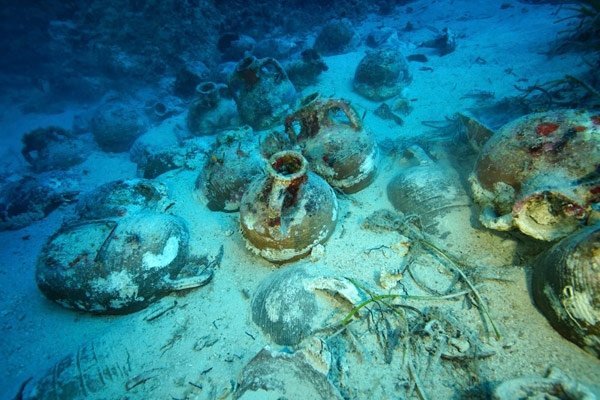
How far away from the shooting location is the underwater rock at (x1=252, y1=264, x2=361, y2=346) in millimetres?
2369

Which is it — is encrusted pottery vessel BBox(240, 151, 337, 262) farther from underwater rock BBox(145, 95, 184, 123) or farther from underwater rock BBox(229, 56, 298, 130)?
underwater rock BBox(145, 95, 184, 123)

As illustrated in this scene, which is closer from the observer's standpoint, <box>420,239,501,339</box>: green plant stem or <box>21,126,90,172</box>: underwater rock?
<box>420,239,501,339</box>: green plant stem

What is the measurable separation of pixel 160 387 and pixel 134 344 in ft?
1.96

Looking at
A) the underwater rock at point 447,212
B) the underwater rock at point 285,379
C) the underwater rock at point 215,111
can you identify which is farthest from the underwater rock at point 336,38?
the underwater rock at point 285,379

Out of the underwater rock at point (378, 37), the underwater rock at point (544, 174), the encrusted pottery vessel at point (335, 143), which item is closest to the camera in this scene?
the underwater rock at point (544, 174)

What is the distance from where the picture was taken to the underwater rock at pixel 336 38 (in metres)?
9.58

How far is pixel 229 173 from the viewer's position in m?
4.01

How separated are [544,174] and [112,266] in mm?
4171

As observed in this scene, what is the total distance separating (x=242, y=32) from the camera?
11.1 meters

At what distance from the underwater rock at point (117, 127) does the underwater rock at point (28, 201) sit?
234 cm

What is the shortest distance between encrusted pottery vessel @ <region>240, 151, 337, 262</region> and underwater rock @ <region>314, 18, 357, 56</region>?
8.42 meters

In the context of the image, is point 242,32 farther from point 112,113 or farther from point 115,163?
point 115,163

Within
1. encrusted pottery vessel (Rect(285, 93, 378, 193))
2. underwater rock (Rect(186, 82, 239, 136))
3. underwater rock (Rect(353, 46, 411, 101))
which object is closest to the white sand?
encrusted pottery vessel (Rect(285, 93, 378, 193))

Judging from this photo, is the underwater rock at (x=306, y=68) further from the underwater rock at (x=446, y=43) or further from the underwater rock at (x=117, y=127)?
the underwater rock at (x=117, y=127)
